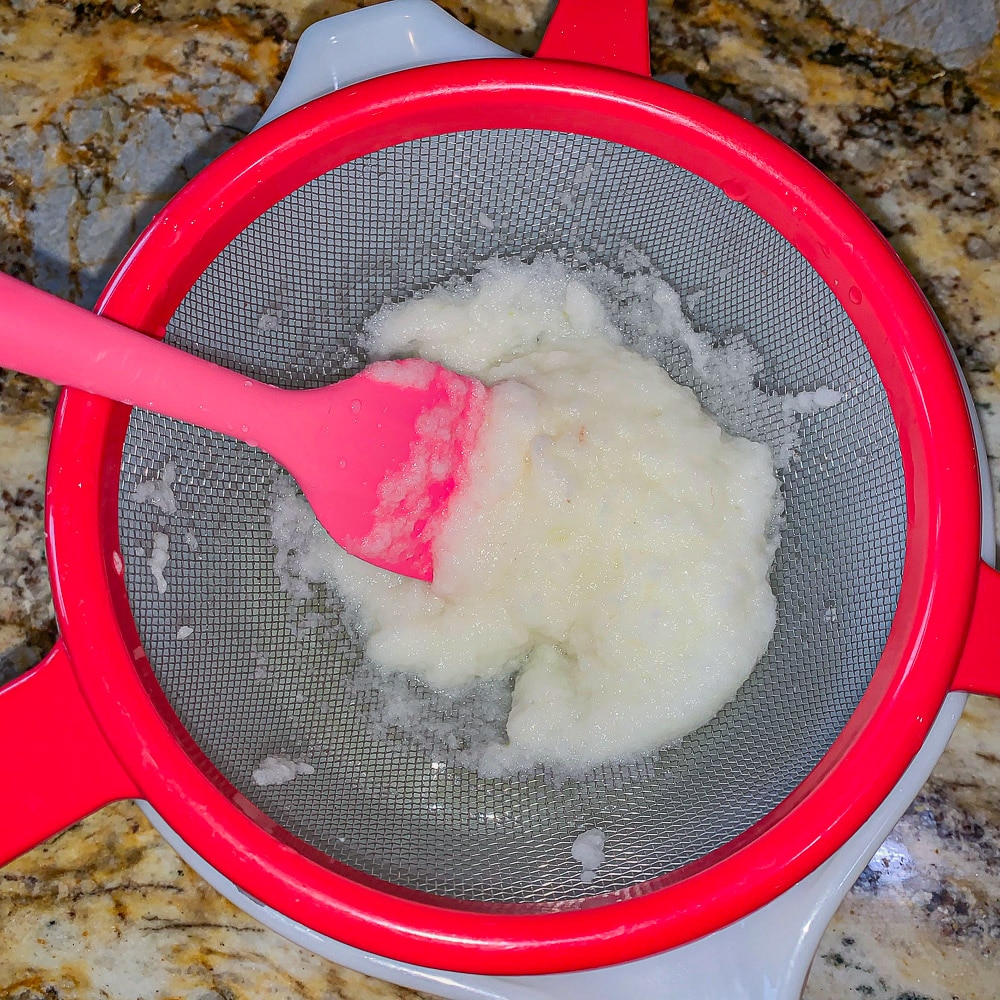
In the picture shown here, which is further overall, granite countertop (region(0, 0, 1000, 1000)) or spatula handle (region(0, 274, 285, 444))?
granite countertop (region(0, 0, 1000, 1000))

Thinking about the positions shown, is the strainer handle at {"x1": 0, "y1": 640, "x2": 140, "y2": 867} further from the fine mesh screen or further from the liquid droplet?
the liquid droplet

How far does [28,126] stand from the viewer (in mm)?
1172

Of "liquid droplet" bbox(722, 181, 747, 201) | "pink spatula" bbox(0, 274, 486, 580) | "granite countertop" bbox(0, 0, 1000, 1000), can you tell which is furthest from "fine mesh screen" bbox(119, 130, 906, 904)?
"granite countertop" bbox(0, 0, 1000, 1000)

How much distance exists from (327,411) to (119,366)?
0.20 meters

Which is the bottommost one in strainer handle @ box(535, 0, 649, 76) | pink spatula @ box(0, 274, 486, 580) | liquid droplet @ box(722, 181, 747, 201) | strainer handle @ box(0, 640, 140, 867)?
strainer handle @ box(0, 640, 140, 867)

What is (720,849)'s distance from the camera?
0.90 metres

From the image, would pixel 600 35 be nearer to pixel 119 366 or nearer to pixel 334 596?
pixel 119 366

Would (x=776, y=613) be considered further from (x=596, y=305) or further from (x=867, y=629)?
(x=596, y=305)

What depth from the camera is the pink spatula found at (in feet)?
2.59

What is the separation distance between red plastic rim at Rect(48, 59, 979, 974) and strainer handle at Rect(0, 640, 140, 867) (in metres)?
0.03

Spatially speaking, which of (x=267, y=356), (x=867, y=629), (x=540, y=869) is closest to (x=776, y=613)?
(x=867, y=629)

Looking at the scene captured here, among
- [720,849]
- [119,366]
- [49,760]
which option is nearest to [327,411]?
[119,366]

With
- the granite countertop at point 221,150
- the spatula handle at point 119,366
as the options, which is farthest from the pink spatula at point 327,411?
the granite countertop at point 221,150

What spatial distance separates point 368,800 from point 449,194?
682 millimetres
